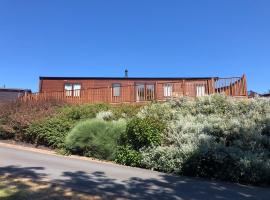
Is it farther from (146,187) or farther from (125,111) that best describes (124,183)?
(125,111)

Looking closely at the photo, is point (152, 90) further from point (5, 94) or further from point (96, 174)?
point (5, 94)

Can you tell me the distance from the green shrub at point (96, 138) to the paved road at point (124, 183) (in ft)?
5.80

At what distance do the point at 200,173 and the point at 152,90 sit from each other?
985 cm

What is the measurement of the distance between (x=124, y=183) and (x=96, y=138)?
4530 mm

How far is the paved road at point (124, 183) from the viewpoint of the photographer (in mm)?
6367

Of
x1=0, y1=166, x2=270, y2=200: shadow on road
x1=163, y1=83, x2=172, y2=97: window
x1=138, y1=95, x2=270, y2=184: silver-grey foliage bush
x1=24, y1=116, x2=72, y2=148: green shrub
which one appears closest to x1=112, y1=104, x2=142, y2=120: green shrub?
x1=138, y1=95, x2=270, y2=184: silver-grey foliage bush

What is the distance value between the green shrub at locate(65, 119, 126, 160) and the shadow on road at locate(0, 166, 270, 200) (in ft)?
9.55

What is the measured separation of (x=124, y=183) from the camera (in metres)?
7.14

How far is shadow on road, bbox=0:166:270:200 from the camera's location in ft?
20.6

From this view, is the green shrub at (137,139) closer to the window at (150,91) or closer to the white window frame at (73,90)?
the window at (150,91)

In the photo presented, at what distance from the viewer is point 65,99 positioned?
738 inches

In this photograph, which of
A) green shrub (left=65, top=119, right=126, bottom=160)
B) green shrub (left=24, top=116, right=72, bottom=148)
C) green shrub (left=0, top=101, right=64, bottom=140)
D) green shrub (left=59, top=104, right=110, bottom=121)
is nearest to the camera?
green shrub (left=65, top=119, right=126, bottom=160)

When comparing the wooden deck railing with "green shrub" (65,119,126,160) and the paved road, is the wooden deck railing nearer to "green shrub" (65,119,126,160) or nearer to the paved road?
"green shrub" (65,119,126,160)

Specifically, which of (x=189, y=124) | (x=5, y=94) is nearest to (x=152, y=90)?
(x=189, y=124)
